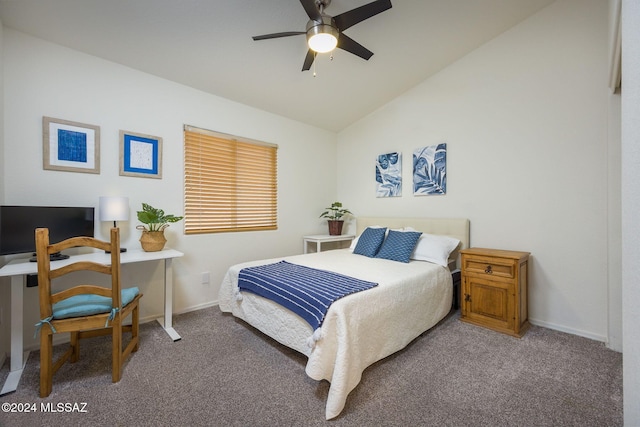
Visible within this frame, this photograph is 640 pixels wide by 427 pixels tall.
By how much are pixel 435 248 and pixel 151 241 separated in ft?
9.63

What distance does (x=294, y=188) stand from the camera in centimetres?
409

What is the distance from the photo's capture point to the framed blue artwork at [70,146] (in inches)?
88.9

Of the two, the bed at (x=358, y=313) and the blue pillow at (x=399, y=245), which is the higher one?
the blue pillow at (x=399, y=245)

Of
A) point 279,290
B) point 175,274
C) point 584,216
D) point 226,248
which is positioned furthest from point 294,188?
point 584,216

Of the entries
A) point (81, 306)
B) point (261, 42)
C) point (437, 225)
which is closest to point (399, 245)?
point (437, 225)

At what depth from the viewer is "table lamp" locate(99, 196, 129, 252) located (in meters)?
2.33

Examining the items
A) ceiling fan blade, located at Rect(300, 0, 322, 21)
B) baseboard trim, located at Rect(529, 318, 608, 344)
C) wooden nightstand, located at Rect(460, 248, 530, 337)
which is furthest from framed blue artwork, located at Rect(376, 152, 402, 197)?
ceiling fan blade, located at Rect(300, 0, 322, 21)

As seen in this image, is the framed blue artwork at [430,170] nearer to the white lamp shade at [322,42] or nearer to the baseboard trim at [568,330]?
the baseboard trim at [568,330]

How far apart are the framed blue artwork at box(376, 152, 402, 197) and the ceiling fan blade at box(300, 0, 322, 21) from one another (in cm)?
231

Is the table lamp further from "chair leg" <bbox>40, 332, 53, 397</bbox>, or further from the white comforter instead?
the white comforter

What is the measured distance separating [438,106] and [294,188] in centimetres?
227

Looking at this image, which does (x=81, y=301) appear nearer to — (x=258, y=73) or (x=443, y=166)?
(x=258, y=73)

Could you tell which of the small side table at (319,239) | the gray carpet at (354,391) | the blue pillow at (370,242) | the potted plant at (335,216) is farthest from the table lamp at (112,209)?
the potted plant at (335,216)

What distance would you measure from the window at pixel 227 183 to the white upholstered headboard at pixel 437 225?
1.64 m
